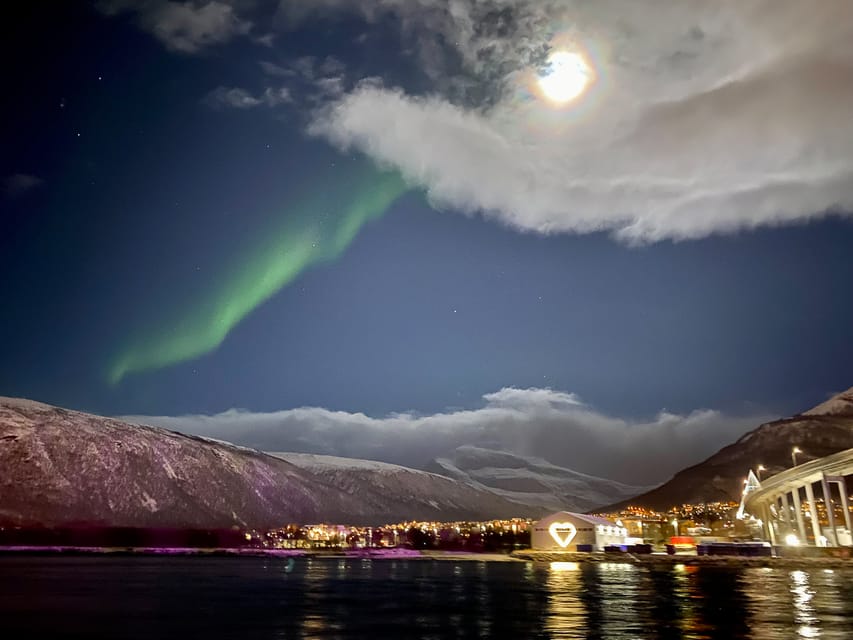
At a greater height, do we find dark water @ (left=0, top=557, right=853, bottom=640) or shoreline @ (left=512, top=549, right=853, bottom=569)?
dark water @ (left=0, top=557, right=853, bottom=640)

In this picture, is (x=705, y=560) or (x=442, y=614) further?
(x=705, y=560)

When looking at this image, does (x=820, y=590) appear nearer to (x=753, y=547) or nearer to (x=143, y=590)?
(x=143, y=590)

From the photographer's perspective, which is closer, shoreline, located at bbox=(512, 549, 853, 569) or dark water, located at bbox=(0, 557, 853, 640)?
dark water, located at bbox=(0, 557, 853, 640)

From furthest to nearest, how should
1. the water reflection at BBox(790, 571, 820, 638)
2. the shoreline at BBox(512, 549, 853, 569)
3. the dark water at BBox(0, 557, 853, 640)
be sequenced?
the shoreline at BBox(512, 549, 853, 569) → the dark water at BBox(0, 557, 853, 640) → the water reflection at BBox(790, 571, 820, 638)

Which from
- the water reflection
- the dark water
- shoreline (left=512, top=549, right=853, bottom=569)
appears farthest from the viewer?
shoreline (left=512, top=549, right=853, bottom=569)

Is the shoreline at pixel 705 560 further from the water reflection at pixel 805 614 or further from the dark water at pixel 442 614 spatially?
the water reflection at pixel 805 614

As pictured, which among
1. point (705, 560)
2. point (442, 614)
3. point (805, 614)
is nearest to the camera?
point (805, 614)

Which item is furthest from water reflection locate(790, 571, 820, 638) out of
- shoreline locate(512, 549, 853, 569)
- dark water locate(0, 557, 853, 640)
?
shoreline locate(512, 549, 853, 569)

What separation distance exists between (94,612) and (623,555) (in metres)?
160

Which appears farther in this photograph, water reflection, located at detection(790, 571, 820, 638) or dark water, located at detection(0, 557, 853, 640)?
dark water, located at detection(0, 557, 853, 640)

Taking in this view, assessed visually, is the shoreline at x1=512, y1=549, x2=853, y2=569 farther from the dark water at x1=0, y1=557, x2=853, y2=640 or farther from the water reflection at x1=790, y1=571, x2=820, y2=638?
Result: the water reflection at x1=790, y1=571, x2=820, y2=638

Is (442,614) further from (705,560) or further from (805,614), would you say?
(705,560)

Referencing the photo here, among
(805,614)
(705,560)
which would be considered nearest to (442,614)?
(805,614)

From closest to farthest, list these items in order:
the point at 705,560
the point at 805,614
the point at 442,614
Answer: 1. the point at 805,614
2. the point at 442,614
3. the point at 705,560
